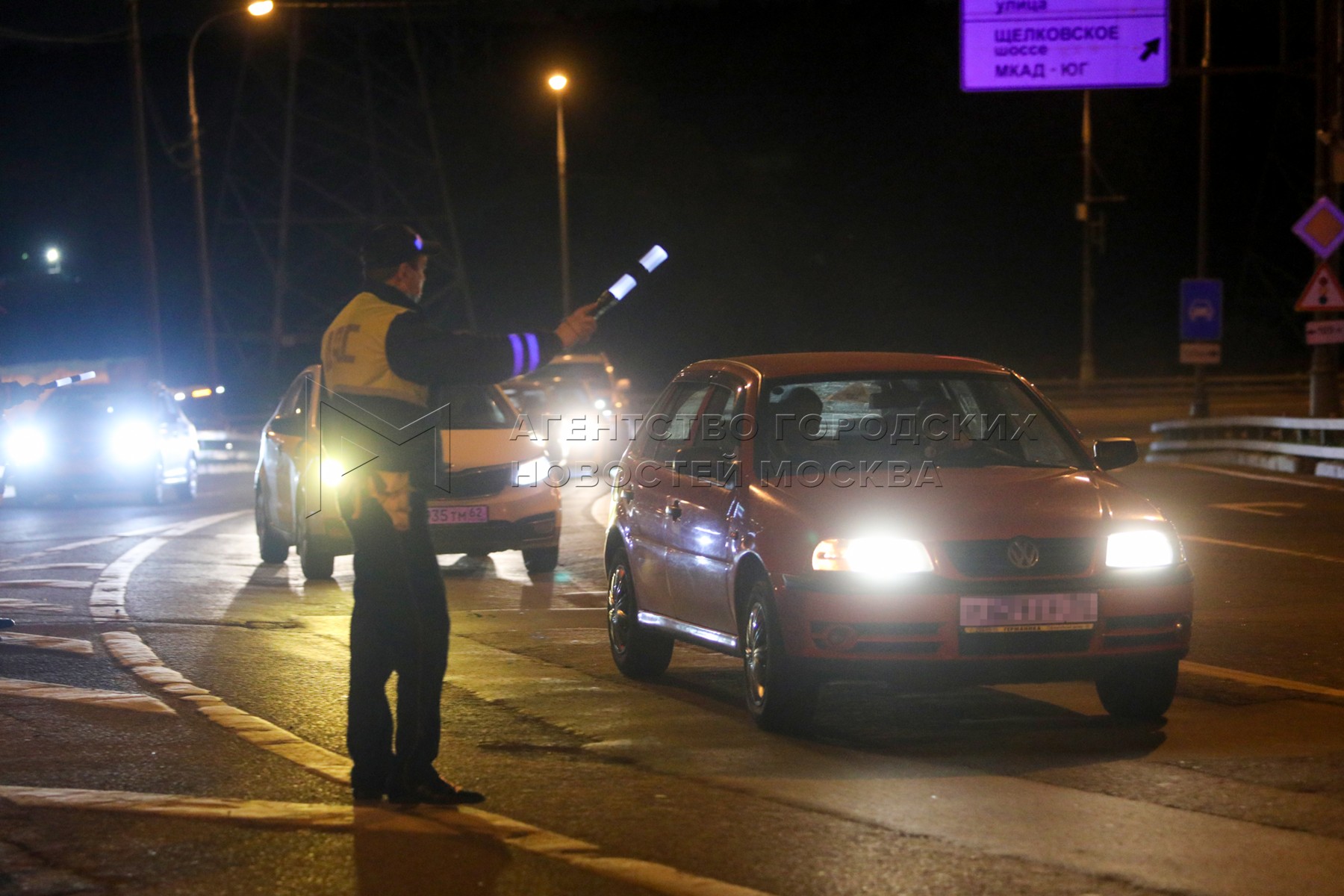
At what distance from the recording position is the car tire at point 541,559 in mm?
14148

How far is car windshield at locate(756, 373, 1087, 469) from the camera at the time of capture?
8.19 m

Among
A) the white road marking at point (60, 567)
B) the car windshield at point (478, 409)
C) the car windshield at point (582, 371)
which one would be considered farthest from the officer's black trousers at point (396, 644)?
the car windshield at point (582, 371)

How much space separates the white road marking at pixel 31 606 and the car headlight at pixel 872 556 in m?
6.41

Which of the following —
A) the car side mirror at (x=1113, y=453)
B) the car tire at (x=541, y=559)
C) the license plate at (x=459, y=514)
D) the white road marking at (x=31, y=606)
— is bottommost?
the car tire at (x=541, y=559)

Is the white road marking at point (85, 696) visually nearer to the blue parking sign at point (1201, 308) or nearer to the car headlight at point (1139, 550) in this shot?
the car headlight at point (1139, 550)

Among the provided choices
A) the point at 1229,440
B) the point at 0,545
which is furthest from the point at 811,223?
the point at 0,545

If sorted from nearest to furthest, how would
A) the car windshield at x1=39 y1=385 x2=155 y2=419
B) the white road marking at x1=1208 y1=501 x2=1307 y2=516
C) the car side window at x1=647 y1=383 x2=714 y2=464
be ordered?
1. the car side window at x1=647 y1=383 x2=714 y2=464
2. the white road marking at x1=1208 y1=501 x2=1307 y2=516
3. the car windshield at x1=39 y1=385 x2=155 y2=419

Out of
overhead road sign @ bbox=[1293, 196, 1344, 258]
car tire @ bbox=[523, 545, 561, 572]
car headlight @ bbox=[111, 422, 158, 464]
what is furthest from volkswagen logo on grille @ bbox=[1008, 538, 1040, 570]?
overhead road sign @ bbox=[1293, 196, 1344, 258]

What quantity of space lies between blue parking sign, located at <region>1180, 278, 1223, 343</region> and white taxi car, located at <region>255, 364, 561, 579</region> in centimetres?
1892

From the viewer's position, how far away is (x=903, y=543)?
284 inches

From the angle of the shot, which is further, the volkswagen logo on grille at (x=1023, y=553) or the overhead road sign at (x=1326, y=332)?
the overhead road sign at (x=1326, y=332)

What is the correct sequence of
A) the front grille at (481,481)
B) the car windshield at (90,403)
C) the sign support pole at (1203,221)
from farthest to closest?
the sign support pole at (1203,221) < the car windshield at (90,403) < the front grille at (481,481)

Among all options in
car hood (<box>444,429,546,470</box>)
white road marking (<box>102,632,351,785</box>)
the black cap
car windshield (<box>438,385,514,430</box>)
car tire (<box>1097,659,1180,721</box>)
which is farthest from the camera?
car windshield (<box>438,385,514,430</box>)

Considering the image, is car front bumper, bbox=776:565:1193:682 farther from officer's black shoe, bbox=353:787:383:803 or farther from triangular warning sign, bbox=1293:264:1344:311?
triangular warning sign, bbox=1293:264:1344:311
